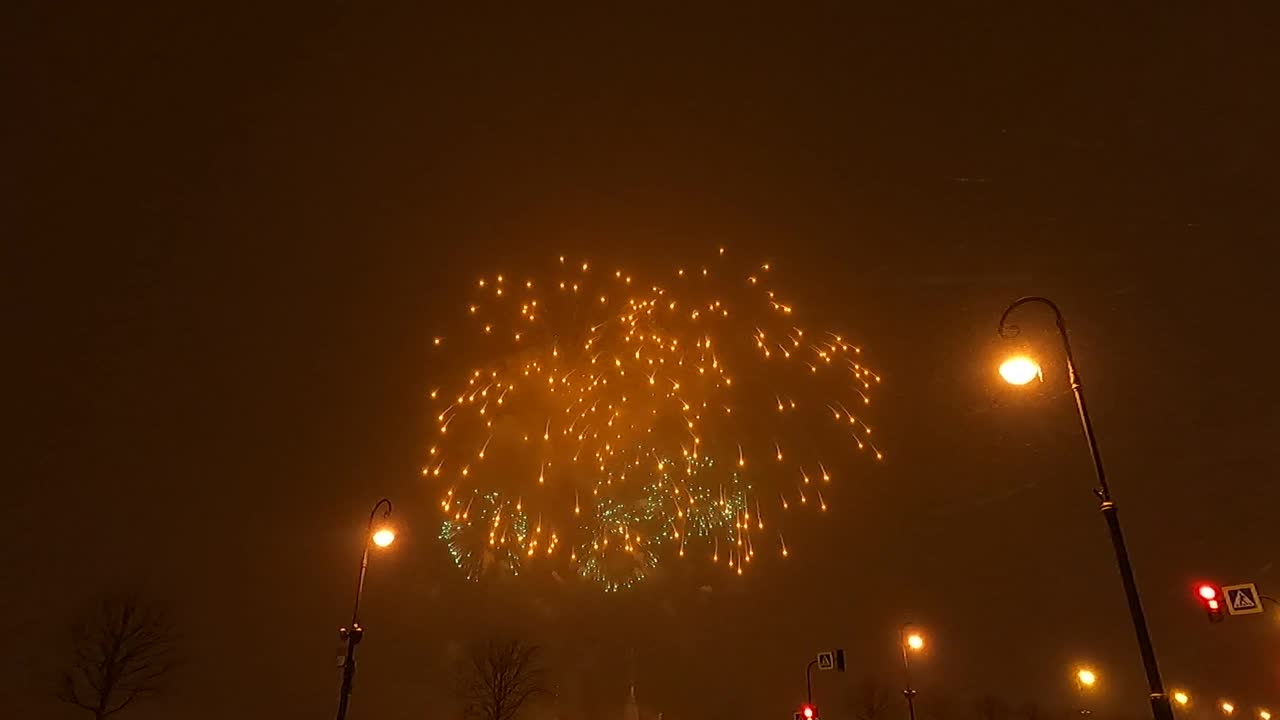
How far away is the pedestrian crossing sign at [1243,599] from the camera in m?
17.9

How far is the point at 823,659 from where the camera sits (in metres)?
34.3

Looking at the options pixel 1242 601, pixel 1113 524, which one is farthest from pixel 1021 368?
pixel 1242 601

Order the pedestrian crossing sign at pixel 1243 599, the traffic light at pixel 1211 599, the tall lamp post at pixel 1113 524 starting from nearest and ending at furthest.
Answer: the tall lamp post at pixel 1113 524
the pedestrian crossing sign at pixel 1243 599
the traffic light at pixel 1211 599

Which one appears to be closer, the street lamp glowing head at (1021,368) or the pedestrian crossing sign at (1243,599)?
the street lamp glowing head at (1021,368)

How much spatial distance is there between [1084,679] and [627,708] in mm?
31787

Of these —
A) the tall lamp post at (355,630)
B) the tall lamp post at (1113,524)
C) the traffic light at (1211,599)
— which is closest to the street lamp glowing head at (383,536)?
the tall lamp post at (355,630)

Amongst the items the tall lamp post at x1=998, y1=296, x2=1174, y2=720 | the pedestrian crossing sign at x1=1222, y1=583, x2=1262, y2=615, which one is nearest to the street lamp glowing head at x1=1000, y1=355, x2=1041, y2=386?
the tall lamp post at x1=998, y1=296, x2=1174, y2=720

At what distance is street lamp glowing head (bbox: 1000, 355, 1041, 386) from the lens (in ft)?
32.7

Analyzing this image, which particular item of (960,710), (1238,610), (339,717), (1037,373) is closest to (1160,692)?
(1037,373)

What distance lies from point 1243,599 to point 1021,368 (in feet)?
40.2

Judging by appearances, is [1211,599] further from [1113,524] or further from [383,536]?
[383,536]

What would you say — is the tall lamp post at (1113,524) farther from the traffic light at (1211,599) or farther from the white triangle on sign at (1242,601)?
the traffic light at (1211,599)

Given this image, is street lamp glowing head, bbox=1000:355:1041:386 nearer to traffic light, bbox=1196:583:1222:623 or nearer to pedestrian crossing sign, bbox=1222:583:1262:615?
pedestrian crossing sign, bbox=1222:583:1262:615

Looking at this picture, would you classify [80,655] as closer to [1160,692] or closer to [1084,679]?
[1160,692]
